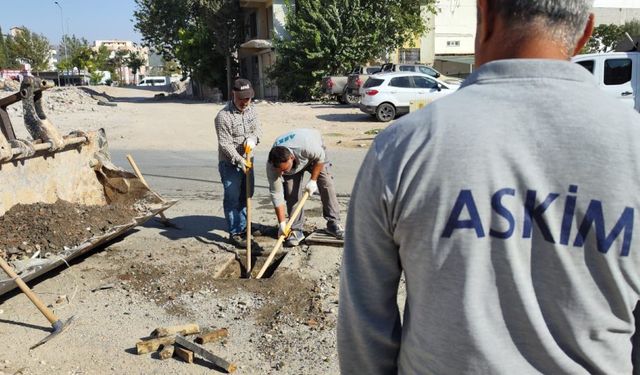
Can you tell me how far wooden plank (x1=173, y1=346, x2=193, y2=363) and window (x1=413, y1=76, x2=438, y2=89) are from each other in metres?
15.2

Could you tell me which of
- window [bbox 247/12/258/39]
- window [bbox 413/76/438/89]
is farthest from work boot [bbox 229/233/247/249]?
window [bbox 247/12/258/39]

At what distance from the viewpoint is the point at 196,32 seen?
35.9 metres

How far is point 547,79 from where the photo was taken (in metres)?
1.13

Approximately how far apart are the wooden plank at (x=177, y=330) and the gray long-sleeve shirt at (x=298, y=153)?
196 centimetres

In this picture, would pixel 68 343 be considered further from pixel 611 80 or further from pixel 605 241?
pixel 611 80

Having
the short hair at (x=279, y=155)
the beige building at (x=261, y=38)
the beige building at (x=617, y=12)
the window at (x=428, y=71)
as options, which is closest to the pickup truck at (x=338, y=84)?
the window at (x=428, y=71)

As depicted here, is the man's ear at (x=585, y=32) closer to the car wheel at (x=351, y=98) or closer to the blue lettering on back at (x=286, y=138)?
the blue lettering on back at (x=286, y=138)

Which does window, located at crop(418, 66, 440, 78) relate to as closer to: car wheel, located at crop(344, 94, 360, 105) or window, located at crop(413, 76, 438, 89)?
car wheel, located at crop(344, 94, 360, 105)

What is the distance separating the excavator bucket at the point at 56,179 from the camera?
16.1 feet

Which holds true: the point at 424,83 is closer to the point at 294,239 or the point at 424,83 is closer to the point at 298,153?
the point at 294,239

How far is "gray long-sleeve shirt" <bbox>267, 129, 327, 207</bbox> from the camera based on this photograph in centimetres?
558

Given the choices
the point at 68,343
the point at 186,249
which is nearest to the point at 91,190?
the point at 186,249

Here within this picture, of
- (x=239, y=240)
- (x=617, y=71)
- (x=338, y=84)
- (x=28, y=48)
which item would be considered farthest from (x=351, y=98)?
(x=28, y=48)

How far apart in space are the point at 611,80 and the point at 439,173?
13391 millimetres
